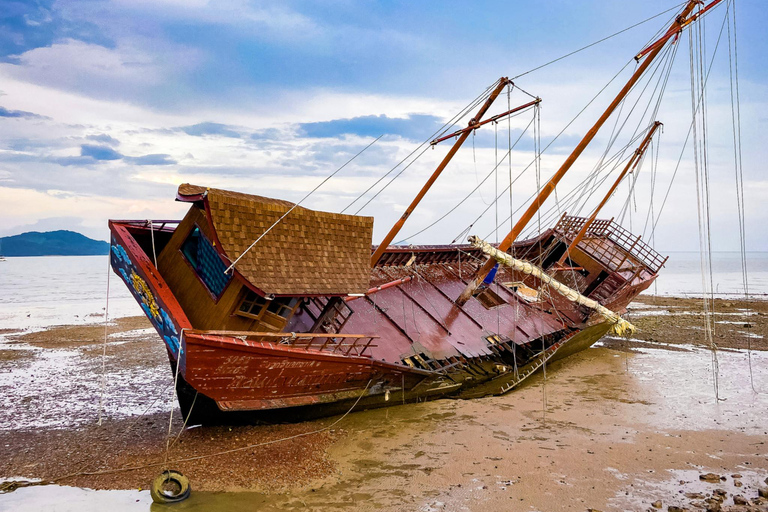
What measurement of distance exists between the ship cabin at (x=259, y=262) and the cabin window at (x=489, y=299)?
7475 mm

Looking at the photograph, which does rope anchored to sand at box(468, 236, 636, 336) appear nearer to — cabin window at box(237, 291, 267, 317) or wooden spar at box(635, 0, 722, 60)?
wooden spar at box(635, 0, 722, 60)

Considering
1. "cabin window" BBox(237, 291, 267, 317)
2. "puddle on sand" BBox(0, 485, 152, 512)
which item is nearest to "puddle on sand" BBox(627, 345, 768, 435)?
"cabin window" BBox(237, 291, 267, 317)

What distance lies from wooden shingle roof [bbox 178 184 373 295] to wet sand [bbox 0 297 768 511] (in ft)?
9.53

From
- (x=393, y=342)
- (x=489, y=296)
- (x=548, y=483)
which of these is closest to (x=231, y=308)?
(x=393, y=342)

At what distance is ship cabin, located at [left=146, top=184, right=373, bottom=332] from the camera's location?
9227mm

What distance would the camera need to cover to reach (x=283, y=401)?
32.4 feet

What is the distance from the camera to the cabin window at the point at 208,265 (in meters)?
9.75

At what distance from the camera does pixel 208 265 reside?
1008cm

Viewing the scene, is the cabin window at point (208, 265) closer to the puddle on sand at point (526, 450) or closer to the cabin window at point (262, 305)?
the cabin window at point (262, 305)

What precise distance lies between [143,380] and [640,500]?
13.2 meters

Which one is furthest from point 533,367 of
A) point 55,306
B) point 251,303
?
point 55,306

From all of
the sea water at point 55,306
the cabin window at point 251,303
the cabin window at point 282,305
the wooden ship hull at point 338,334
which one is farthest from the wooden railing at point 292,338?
the sea water at point 55,306

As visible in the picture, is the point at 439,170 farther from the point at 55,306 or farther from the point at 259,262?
the point at 55,306

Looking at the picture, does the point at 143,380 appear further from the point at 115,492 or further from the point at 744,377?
the point at 744,377
